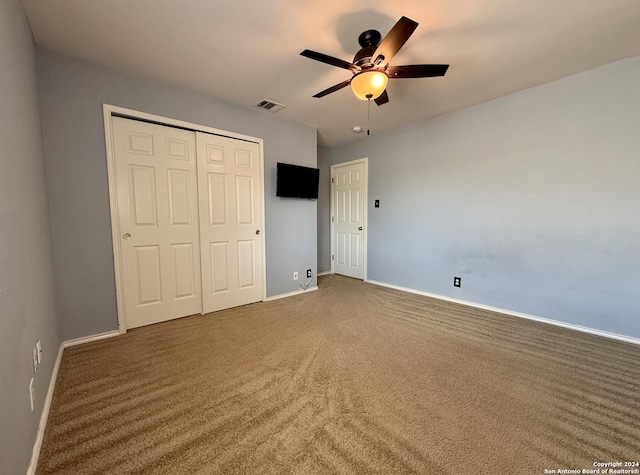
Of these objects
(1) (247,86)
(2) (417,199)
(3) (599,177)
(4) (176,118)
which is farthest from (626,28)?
(4) (176,118)

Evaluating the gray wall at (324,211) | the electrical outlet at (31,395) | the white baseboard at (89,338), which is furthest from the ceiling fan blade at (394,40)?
the white baseboard at (89,338)

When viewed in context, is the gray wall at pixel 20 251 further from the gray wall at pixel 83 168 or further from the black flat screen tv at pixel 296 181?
the black flat screen tv at pixel 296 181

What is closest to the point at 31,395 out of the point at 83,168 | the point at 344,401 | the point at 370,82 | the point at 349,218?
the point at 344,401

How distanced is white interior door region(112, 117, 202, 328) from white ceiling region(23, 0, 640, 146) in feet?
2.08

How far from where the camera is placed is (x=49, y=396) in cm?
158

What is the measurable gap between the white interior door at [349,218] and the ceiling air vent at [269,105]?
1.81 metres

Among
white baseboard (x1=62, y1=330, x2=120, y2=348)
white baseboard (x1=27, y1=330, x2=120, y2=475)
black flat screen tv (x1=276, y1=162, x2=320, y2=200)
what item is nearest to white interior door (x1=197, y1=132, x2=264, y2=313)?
black flat screen tv (x1=276, y1=162, x2=320, y2=200)

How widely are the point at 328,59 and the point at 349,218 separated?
10.5 ft

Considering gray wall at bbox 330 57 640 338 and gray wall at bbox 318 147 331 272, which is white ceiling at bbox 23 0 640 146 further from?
gray wall at bbox 318 147 331 272

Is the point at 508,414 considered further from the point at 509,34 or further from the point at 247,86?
the point at 247,86

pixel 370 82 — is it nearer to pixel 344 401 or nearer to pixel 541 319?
pixel 344 401

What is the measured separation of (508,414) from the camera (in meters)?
1.49

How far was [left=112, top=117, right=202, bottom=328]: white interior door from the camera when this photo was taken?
8.18 feet

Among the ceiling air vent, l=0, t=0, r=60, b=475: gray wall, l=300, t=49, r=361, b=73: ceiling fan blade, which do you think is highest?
the ceiling air vent
